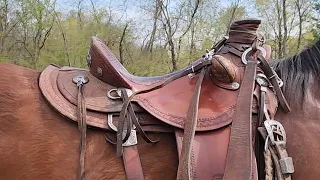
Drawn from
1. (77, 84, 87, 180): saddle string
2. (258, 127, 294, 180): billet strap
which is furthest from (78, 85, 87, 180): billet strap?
(258, 127, 294, 180): billet strap

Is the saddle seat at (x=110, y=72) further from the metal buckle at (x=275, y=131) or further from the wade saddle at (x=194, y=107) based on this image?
the metal buckle at (x=275, y=131)

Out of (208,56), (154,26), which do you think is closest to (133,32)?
(154,26)

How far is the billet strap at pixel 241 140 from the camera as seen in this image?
160 centimetres

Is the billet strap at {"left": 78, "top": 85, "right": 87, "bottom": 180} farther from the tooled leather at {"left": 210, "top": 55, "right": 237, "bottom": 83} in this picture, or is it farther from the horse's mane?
the horse's mane

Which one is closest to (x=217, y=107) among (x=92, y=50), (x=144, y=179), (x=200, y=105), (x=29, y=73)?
(x=200, y=105)

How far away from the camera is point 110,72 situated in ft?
5.95

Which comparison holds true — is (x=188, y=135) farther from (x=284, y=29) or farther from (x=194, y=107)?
(x=284, y=29)

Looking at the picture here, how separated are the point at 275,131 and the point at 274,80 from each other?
0.26m

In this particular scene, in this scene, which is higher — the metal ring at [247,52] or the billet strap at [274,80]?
the metal ring at [247,52]

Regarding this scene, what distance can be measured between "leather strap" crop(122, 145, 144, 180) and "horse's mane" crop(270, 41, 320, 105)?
2.30 ft

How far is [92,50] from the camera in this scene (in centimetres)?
191

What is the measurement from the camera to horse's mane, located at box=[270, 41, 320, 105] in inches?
71.7

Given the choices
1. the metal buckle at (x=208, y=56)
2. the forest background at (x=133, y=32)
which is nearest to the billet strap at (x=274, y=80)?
the metal buckle at (x=208, y=56)

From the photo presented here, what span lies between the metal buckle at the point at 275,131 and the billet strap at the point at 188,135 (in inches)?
11.4
